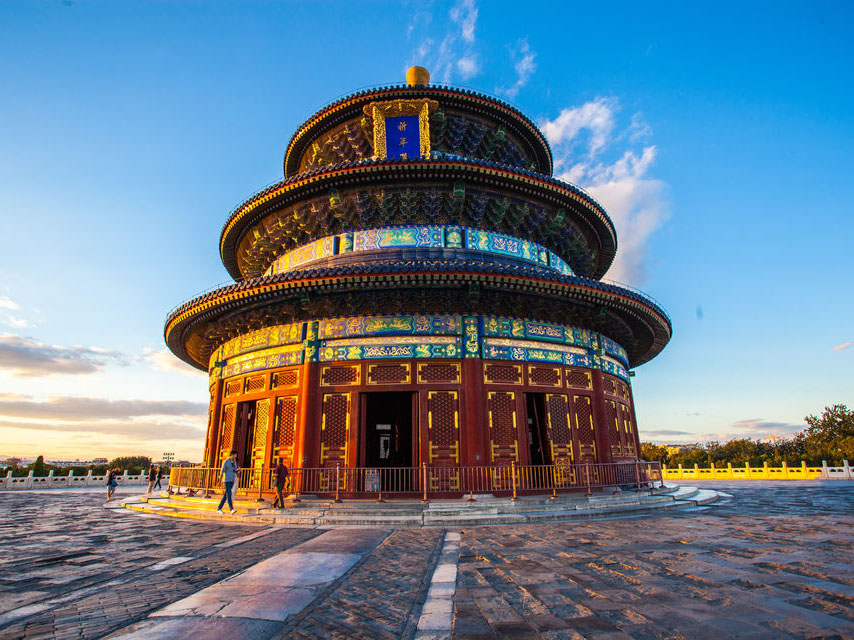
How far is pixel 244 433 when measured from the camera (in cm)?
1551

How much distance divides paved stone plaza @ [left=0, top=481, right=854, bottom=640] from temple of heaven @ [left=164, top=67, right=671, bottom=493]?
4869mm

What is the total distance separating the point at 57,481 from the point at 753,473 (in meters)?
45.1

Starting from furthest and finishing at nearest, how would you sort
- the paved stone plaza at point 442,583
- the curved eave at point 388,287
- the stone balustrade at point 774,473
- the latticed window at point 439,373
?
the stone balustrade at point 774,473
the latticed window at point 439,373
the curved eave at point 388,287
the paved stone plaza at point 442,583

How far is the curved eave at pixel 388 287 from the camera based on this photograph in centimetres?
1257

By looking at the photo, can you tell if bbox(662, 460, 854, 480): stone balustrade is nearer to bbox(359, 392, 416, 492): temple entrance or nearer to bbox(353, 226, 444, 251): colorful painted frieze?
bbox(359, 392, 416, 492): temple entrance

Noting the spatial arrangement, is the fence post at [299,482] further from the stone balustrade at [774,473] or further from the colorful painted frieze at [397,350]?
the stone balustrade at [774,473]

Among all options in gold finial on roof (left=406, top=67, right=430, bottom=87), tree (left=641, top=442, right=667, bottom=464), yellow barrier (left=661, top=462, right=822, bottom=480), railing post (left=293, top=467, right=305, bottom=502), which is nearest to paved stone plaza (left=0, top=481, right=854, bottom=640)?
railing post (left=293, top=467, right=305, bottom=502)

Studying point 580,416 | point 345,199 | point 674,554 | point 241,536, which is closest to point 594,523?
point 674,554

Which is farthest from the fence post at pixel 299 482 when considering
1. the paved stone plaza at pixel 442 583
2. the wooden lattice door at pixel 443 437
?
the paved stone plaza at pixel 442 583

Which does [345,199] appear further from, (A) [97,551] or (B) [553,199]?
(A) [97,551]

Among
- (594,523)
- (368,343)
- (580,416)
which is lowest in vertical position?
(594,523)

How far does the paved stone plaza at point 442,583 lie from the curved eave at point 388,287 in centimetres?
645

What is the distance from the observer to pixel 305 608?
4.09 meters

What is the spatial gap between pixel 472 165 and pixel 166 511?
13.8m
